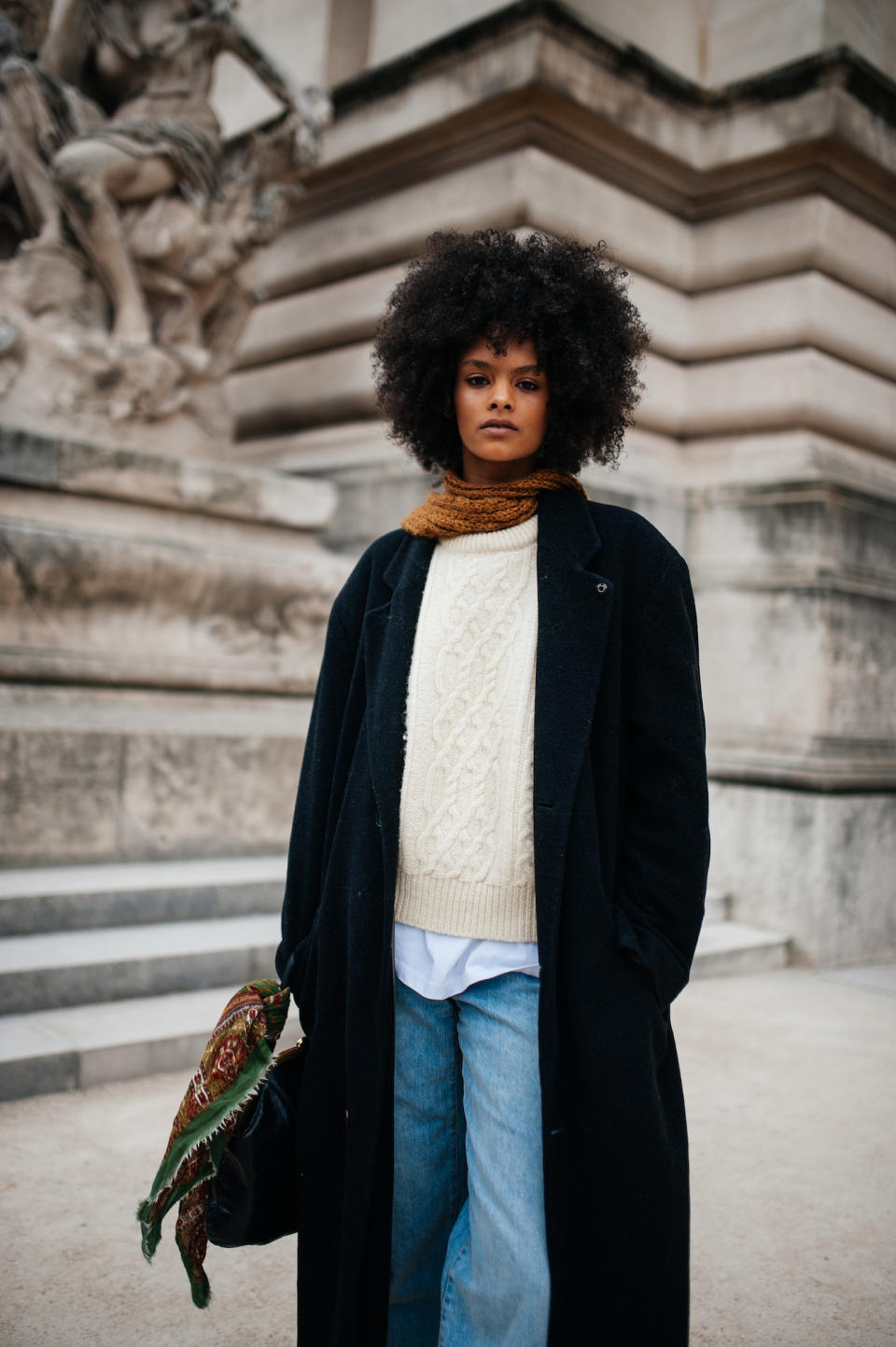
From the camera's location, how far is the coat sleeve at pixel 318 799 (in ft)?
6.54

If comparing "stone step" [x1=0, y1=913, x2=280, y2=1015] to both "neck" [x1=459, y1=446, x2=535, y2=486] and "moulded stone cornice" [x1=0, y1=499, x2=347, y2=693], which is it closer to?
"moulded stone cornice" [x1=0, y1=499, x2=347, y2=693]

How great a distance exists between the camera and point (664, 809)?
5.78 feet

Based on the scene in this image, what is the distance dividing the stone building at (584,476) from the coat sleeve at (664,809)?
2.38 m

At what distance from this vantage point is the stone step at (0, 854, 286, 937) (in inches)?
154

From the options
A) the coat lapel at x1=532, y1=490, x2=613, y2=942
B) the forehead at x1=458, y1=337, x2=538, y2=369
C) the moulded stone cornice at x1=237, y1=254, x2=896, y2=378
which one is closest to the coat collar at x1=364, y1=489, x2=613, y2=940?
the coat lapel at x1=532, y1=490, x2=613, y2=942

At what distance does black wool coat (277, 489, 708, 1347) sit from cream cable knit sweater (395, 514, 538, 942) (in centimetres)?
4

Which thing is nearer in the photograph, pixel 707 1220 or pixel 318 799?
pixel 318 799

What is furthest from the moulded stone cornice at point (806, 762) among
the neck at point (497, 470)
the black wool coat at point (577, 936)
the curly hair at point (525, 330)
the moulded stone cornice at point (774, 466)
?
the black wool coat at point (577, 936)

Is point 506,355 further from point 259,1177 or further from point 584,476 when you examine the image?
point 584,476

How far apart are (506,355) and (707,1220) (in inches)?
87.9

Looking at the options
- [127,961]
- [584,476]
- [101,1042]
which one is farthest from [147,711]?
[584,476]

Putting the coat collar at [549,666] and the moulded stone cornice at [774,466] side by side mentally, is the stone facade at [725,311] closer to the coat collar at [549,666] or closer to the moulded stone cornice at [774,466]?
the moulded stone cornice at [774,466]

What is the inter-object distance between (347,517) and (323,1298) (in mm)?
4662

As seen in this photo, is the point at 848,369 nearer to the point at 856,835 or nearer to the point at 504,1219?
the point at 856,835
